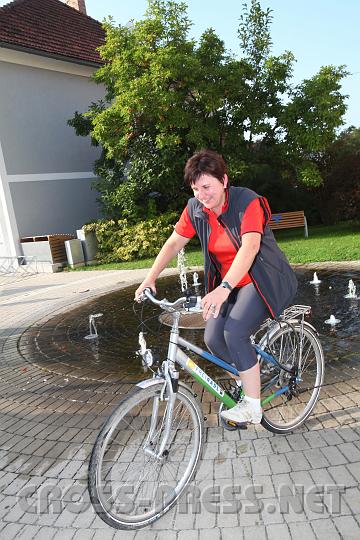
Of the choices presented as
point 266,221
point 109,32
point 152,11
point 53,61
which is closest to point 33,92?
point 53,61

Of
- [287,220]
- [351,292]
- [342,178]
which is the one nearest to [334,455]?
[351,292]

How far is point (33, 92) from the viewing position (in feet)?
55.5

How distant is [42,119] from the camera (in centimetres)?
1736

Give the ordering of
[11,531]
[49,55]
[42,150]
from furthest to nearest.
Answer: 1. [42,150]
2. [49,55]
3. [11,531]

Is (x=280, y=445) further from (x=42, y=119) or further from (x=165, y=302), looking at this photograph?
(x=42, y=119)

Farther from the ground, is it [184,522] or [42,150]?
→ [42,150]

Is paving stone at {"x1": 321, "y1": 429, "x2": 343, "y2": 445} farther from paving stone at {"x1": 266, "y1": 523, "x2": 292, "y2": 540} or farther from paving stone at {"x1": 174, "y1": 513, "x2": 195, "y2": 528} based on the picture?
paving stone at {"x1": 174, "y1": 513, "x2": 195, "y2": 528}

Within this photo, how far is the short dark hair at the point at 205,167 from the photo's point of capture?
267cm

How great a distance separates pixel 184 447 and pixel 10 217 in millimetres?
14845

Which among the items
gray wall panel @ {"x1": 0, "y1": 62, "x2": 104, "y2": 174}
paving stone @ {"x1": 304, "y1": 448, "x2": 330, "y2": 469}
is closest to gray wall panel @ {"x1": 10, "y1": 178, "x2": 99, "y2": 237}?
gray wall panel @ {"x1": 0, "y1": 62, "x2": 104, "y2": 174}

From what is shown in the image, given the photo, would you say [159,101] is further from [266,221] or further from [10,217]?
[266,221]

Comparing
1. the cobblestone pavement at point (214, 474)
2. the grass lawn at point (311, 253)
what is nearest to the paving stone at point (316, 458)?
the cobblestone pavement at point (214, 474)

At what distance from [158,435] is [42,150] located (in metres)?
16.6

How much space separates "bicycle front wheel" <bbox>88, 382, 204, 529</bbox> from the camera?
7.68 feet
